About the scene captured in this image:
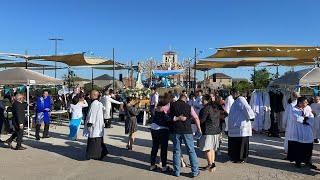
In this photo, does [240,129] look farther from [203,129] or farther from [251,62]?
[251,62]

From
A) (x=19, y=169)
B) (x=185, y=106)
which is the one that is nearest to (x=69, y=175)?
(x=19, y=169)

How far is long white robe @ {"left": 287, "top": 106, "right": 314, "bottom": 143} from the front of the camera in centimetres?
973

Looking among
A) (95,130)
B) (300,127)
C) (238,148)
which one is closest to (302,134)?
(300,127)

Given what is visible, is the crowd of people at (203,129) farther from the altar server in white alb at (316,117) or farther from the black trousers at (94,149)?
the altar server in white alb at (316,117)

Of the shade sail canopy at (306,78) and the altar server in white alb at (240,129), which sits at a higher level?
the shade sail canopy at (306,78)

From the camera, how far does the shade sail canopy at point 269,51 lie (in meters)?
15.8

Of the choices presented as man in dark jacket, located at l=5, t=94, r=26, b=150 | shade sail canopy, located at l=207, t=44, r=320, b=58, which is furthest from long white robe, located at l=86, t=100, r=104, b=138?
shade sail canopy, located at l=207, t=44, r=320, b=58

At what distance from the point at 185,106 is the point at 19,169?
3876 mm

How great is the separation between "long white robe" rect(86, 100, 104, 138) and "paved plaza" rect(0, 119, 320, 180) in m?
0.67

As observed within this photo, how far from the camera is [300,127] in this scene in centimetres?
981

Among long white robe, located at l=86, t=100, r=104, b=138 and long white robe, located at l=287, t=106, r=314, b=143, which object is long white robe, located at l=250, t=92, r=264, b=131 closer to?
long white robe, located at l=287, t=106, r=314, b=143

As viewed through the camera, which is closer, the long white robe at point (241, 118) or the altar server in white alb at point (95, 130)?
the long white robe at point (241, 118)

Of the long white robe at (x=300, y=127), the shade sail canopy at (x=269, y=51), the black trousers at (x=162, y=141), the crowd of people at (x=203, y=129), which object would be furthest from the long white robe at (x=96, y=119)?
the shade sail canopy at (x=269, y=51)

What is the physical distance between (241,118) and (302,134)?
1.38 metres
